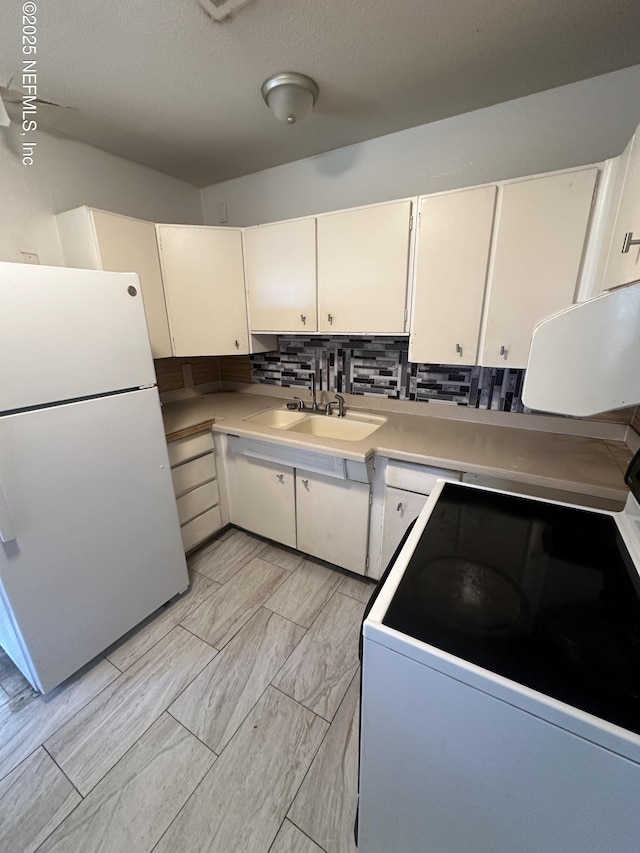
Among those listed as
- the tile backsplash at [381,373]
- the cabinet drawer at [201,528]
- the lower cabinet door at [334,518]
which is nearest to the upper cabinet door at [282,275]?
the tile backsplash at [381,373]

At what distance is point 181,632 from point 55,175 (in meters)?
2.43

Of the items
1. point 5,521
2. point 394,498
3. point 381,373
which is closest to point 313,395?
point 381,373

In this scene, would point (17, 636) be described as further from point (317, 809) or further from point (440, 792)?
point (440, 792)

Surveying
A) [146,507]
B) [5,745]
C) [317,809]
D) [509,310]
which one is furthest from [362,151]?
[5,745]

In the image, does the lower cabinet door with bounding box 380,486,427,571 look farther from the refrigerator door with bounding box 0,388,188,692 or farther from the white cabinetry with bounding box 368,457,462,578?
the refrigerator door with bounding box 0,388,188,692

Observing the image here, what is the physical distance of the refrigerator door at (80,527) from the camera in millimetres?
1199

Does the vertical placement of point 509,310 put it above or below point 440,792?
above

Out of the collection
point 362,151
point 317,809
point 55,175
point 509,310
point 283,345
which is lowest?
point 317,809

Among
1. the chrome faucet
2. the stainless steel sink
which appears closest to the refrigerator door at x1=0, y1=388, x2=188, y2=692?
the stainless steel sink

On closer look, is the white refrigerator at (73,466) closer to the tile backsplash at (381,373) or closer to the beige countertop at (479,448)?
the beige countertop at (479,448)

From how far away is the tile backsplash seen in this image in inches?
71.5

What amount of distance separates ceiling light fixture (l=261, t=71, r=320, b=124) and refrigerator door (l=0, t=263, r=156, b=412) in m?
0.95

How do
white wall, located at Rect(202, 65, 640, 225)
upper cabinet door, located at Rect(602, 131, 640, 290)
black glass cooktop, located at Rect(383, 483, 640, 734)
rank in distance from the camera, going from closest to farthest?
black glass cooktop, located at Rect(383, 483, 640, 734) < upper cabinet door, located at Rect(602, 131, 640, 290) < white wall, located at Rect(202, 65, 640, 225)

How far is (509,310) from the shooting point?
1456mm
